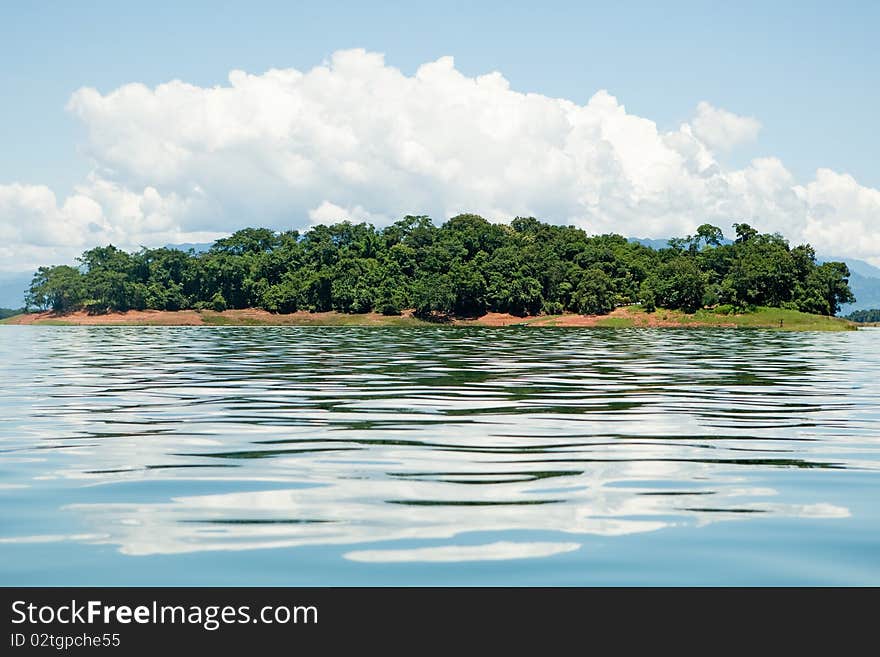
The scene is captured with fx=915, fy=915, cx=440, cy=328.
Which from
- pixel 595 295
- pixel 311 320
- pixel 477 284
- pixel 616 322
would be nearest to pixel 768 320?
pixel 616 322

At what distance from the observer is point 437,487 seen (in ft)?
41.2

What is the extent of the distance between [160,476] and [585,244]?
169006 mm

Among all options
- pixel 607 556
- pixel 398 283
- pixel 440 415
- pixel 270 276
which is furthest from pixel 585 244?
pixel 607 556

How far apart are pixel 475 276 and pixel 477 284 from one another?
166 cm

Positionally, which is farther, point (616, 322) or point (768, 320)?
point (616, 322)

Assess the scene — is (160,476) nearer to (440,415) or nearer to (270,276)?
(440,415)

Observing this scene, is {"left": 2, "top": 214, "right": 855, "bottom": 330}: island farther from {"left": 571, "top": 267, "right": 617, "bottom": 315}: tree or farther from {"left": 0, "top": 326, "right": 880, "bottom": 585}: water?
{"left": 0, "top": 326, "right": 880, "bottom": 585}: water

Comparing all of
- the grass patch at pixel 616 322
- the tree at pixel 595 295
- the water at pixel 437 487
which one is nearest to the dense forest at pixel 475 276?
the tree at pixel 595 295

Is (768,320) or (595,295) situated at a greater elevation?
(595,295)

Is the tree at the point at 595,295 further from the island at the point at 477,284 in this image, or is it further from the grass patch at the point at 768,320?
the grass patch at the point at 768,320

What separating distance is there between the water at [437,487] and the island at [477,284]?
123 metres

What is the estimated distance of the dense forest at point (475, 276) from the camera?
150 metres

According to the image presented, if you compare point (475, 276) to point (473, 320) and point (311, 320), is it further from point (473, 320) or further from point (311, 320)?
point (311, 320)
